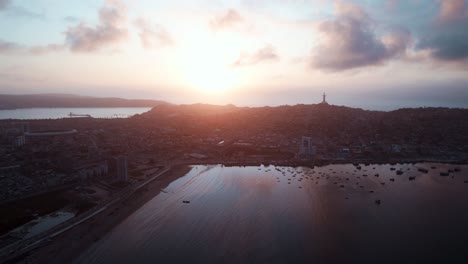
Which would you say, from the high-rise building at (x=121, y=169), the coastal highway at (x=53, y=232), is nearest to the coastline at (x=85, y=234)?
the coastal highway at (x=53, y=232)

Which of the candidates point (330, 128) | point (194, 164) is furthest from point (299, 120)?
point (194, 164)

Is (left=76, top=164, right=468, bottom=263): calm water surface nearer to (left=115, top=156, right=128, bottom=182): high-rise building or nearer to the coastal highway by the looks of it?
the coastal highway

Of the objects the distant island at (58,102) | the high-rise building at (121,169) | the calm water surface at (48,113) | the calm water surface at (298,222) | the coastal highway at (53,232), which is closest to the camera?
the coastal highway at (53,232)

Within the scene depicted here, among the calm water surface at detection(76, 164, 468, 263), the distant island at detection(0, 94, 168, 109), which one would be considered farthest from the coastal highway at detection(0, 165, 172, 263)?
the distant island at detection(0, 94, 168, 109)

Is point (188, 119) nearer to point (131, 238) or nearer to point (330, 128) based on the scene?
point (330, 128)

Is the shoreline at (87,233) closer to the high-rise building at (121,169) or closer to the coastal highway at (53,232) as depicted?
the coastal highway at (53,232)

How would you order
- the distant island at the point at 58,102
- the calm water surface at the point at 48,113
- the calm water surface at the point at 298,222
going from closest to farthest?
1. the calm water surface at the point at 298,222
2. the calm water surface at the point at 48,113
3. the distant island at the point at 58,102
